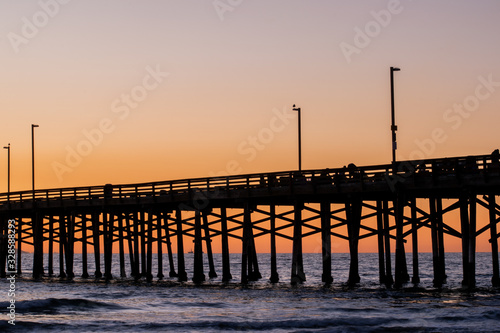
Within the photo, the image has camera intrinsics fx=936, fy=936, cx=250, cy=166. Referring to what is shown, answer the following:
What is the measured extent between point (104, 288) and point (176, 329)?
1821cm

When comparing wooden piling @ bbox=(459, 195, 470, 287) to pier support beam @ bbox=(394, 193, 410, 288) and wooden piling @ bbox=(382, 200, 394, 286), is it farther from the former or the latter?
wooden piling @ bbox=(382, 200, 394, 286)

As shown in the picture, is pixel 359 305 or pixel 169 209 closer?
pixel 359 305

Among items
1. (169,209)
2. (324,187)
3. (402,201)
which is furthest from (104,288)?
(402,201)

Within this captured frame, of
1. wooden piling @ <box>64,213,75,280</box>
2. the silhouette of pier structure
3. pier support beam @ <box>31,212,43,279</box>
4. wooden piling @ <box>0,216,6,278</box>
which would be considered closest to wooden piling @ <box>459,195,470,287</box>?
the silhouette of pier structure

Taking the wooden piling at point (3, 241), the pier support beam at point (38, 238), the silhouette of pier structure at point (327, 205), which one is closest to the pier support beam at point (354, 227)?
the silhouette of pier structure at point (327, 205)

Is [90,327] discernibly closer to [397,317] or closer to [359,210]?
[397,317]

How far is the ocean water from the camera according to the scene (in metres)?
27.3

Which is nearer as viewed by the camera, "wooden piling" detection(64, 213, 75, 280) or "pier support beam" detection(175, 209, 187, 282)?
"pier support beam" detection(175, 209, 187, 282)

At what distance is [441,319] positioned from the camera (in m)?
28.0

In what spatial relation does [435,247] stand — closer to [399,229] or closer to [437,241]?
[437,241]

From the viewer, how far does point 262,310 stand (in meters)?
31.3

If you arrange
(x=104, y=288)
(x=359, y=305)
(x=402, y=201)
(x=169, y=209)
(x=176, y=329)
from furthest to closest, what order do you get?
(x=169, y=209) < (x=104, y=288) < (x=402, y=201) < (x=359, y=305) < (x=176, y=329)

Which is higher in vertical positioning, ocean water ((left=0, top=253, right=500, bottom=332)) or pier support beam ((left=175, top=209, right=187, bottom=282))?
pier support beam ((left=175, top=209, right=187, bottom=282))

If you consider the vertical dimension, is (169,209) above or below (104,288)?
above
